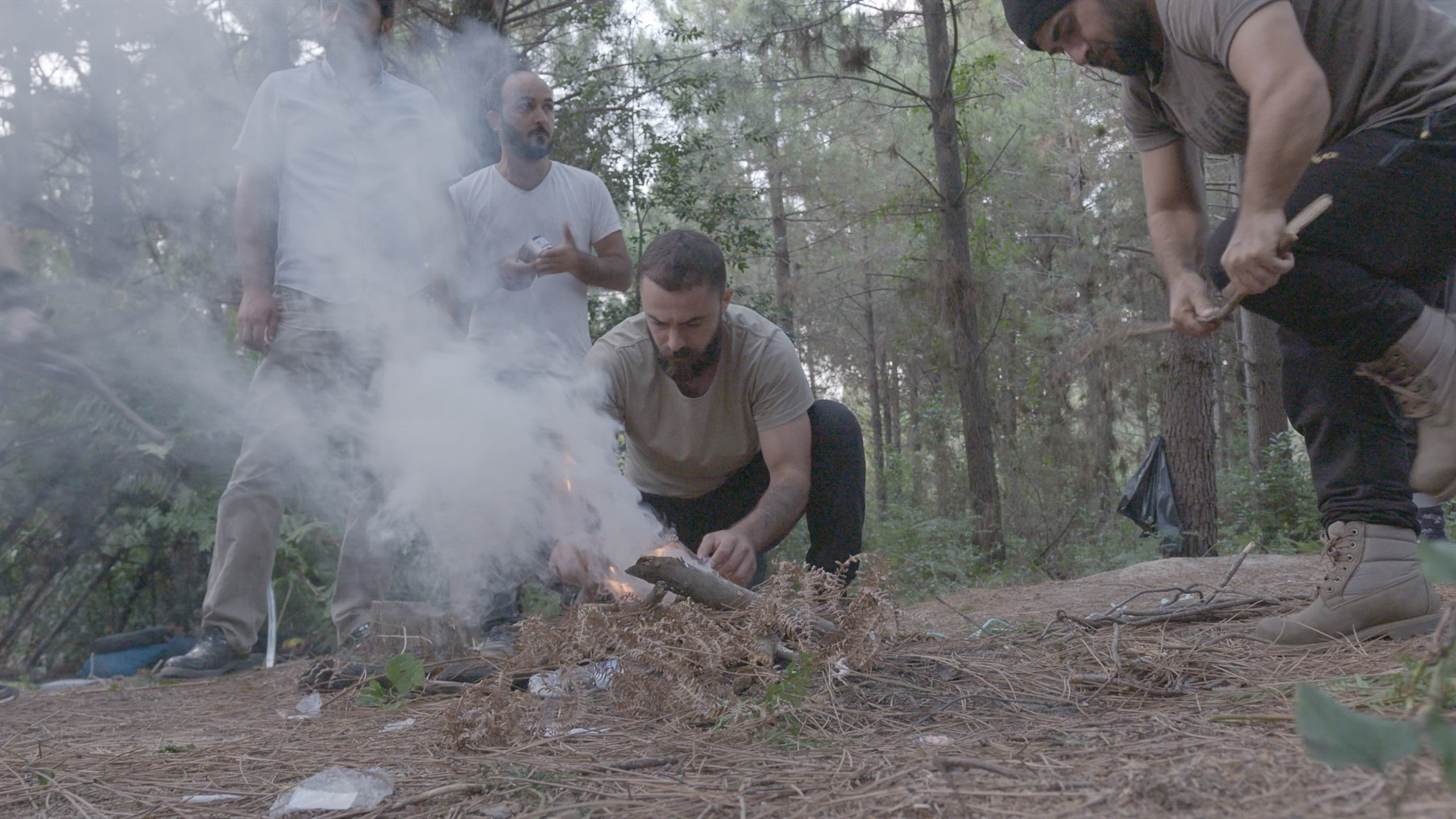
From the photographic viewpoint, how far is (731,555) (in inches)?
112

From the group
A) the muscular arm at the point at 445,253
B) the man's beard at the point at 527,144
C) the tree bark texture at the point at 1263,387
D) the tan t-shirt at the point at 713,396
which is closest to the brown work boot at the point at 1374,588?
the tan t-shirt at the point at 713,396

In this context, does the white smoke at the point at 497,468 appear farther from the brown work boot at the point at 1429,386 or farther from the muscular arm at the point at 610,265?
the brown work boot at the point at 1429,386

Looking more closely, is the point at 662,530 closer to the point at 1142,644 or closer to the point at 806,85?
the point at 1142,644

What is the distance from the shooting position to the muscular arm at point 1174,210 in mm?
2637

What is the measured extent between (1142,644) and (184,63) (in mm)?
5915

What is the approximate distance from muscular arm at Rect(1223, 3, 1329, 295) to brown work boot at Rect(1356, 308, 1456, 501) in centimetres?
34

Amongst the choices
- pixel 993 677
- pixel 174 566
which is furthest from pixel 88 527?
pixel 993 677

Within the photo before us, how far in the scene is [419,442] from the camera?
3529 millimetres

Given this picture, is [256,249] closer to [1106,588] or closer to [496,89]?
[496,89]

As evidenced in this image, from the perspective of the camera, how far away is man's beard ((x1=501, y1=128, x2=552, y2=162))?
4262 mm

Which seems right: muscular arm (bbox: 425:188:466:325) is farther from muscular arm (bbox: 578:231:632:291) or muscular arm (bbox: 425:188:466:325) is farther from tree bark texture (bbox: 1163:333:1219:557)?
tree bark texture (bbox: 1163:333:1219:557)

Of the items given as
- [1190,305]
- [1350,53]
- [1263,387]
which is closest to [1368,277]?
[1190,305]

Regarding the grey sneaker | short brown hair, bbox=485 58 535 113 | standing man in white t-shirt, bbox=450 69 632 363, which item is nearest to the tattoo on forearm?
standing man in white t-shirt, bbox=450 69 632 363

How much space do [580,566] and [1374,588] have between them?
199 cm
